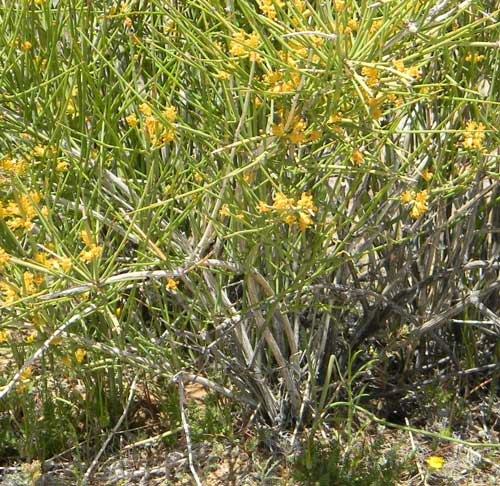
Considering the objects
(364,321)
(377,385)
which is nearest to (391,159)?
(364,321)

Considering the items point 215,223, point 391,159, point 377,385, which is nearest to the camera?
point 215,223

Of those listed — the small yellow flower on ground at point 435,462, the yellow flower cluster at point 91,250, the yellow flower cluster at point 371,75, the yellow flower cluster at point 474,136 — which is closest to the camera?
the yellow flower cluster at point 371,75

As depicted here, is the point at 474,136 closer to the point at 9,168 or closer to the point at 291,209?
the point at 291,209

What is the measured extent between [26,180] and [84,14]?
57 centimetres

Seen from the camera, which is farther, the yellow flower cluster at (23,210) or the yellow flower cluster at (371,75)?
the yellow flower cluster at (23,210)

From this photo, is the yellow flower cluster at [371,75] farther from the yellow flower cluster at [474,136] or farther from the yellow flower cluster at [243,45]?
the yellow flower cluster at [474,136]

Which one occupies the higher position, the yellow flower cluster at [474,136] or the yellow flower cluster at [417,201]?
the yellow flower cluster at [474,136]

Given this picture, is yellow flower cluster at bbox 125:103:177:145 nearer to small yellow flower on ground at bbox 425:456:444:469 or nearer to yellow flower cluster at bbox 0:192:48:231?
yellow flower cluster at bbox 0:192:48:231

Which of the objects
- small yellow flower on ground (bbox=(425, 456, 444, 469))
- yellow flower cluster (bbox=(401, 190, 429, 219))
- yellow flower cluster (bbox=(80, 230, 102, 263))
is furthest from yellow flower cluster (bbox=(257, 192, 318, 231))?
small yellow flower on ground (bbox=(425, 456, 444, 469))

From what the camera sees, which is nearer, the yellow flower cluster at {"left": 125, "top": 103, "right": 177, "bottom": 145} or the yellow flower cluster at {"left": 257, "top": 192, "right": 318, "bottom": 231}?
the yellow flower cluster at {"left": 257, "top": 192, "right": 318, "bottom": 231}

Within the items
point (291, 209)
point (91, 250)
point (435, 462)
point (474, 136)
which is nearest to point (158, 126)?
point (91, 250)

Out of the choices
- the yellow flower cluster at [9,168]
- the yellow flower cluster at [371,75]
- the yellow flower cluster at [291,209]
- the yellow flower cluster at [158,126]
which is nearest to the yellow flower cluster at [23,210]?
the yellow flower cluster at [9,168]

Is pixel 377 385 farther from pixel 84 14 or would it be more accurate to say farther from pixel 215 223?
pixel 84 14

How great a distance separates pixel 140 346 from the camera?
11.3 ft
